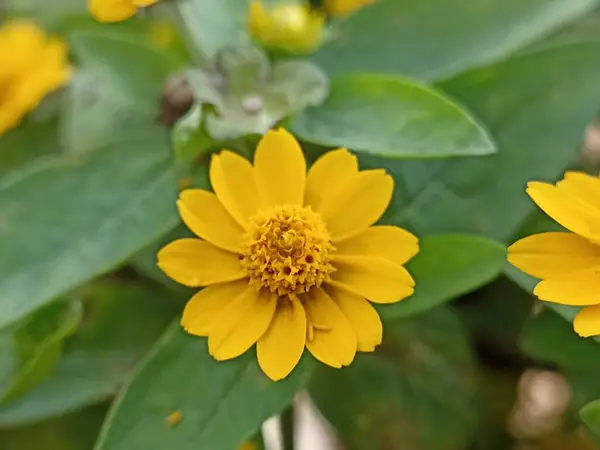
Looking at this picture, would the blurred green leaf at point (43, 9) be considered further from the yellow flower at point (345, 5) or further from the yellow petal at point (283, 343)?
the yellow petal at point (283, 343)

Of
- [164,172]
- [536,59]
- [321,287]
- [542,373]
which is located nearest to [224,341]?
[321,287]

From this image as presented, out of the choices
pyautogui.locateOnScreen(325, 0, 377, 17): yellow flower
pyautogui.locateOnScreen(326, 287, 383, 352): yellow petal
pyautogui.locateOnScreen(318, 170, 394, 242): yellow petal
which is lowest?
pyautogui.locateOnScreen(325, 0, 377, 17): yellow flower

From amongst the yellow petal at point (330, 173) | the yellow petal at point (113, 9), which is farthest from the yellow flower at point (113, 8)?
the yellow petal at point (330, 173)

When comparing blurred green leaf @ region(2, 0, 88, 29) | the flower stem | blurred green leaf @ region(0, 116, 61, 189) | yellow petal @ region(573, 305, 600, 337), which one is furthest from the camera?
blurred green leaf @ region(2, 0, 88, 29)

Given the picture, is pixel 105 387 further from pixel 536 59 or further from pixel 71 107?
pixel 536 59

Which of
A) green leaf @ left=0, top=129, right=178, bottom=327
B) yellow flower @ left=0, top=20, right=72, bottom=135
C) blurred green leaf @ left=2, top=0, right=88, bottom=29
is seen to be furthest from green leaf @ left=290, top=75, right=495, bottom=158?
blurred green leaf @ left=2, top=0, right=88, bottom=29

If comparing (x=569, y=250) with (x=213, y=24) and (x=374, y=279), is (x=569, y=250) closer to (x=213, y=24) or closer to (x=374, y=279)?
(x=374, y=279)

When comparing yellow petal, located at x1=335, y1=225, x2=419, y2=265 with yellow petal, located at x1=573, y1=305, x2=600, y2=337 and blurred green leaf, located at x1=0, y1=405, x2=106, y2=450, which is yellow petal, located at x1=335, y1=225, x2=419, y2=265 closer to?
yellow petal, located at x1=573, y1=305, x2=600, y2=337
